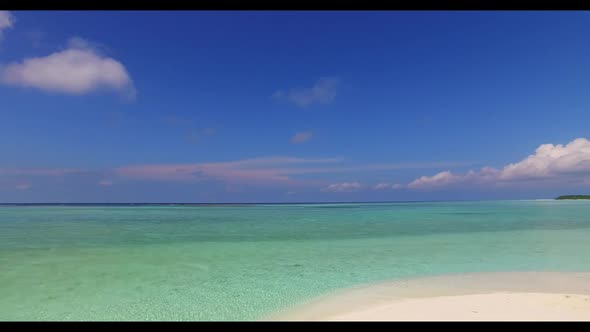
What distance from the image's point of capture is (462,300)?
4945 millimetres

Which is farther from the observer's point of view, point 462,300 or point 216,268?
point 216,268

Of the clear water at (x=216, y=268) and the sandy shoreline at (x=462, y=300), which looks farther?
the clear water at (x=216, y=268)

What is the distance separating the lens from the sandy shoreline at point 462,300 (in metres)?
4.19

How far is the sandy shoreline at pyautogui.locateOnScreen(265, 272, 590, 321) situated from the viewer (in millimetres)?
4191

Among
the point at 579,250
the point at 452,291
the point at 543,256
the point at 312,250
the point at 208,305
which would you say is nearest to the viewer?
the point at 208,305

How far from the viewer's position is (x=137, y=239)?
43.4 feet

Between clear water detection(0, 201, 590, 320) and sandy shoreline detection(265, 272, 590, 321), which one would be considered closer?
sandy shoreline detection(265, 272, 590, 321)

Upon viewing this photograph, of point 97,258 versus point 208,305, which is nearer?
point 208,305
